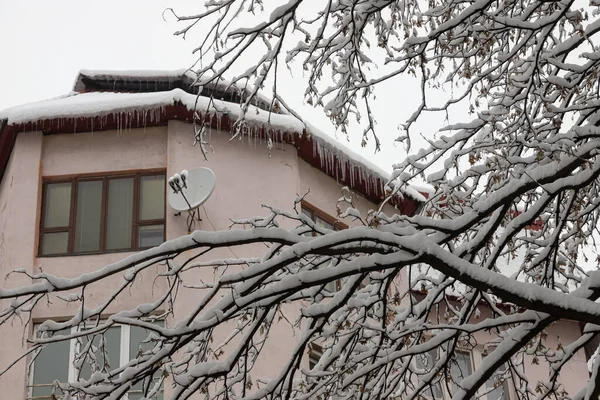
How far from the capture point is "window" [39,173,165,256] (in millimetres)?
13945

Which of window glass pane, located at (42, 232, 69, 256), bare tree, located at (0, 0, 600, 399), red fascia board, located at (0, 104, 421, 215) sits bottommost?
bare tree, located at (0, 0, 600, 399)

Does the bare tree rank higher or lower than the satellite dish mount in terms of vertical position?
lower

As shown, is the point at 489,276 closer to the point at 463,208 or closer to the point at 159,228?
the point at 463,208

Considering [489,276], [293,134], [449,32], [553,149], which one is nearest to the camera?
[489,276]

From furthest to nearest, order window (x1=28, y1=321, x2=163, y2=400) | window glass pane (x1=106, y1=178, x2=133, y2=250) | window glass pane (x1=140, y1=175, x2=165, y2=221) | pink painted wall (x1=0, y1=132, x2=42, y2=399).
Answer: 1. window glass pane (x1=140, y1=175, x2=165, y2=221)
2. window glass pane (x1=106, y1=178, x2=133, y2=250)
3. pink painted wall (x1=0, y1=132, x2=42, y2=399)
4. window (x1=28, y1=321, x2=163, y2=400)

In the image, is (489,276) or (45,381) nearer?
(489,276)

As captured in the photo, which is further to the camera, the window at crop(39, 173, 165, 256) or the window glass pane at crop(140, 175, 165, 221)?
the window glass pane at crop(140, 175, 165, 221)

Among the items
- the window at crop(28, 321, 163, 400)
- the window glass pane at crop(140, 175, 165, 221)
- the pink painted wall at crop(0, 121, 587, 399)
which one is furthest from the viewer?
the window glass pane at crop(140, 175, 165, 221)

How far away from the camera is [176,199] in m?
13.6

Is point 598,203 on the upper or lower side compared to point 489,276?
upper

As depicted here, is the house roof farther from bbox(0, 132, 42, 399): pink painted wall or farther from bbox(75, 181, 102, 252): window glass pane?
bbox(75, 181, 102, 252): window glass pane

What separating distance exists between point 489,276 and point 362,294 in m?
1.78

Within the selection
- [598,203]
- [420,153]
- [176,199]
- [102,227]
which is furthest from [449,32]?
[102,227]

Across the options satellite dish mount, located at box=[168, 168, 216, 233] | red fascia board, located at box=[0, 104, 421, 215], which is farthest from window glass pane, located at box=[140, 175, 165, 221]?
red fascia board, located at box=[0, 104, 421, 215]
